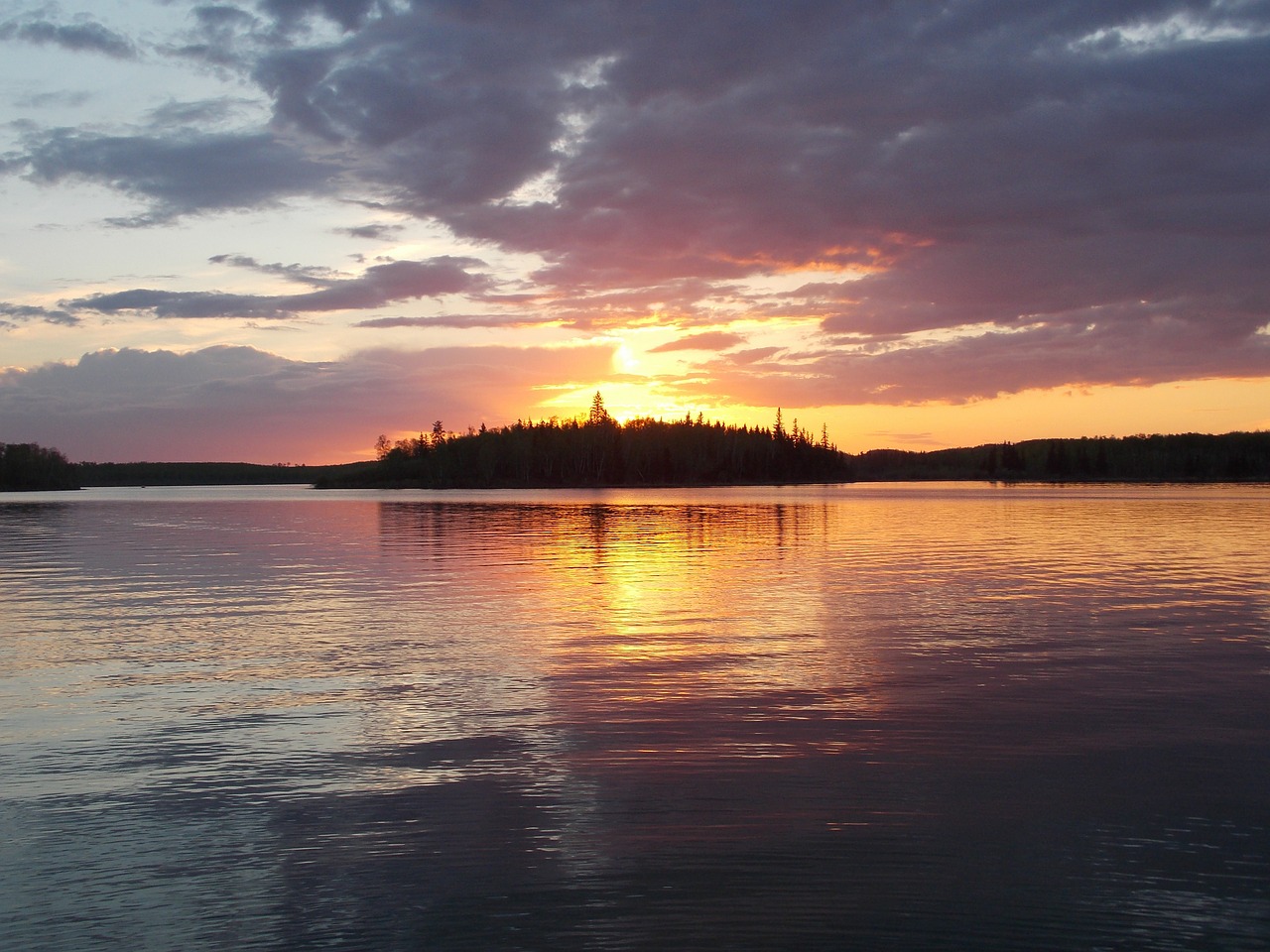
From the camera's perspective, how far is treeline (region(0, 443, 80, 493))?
190 meters

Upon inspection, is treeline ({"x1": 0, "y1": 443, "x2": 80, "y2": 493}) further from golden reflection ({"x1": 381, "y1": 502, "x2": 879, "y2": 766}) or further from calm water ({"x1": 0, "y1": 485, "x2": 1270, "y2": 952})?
calm water ({"x1": 0, "y1": 485, "x2": 1270, "y2": 952})

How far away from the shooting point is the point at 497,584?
88.3 ft

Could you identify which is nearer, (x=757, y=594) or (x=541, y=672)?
(x=541, y=672)

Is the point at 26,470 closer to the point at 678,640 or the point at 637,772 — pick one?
the point at 678,640

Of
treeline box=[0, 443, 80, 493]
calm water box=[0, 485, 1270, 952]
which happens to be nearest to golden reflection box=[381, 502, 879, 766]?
calm water box=[0, 485, 1270, 952]

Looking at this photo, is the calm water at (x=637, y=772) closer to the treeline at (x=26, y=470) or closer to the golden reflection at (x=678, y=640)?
the golden reflection at (x=678, y=640)

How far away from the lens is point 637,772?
10266 millimetres

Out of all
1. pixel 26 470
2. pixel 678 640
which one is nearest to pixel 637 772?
pixel 678 640

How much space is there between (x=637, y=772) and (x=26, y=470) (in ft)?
715

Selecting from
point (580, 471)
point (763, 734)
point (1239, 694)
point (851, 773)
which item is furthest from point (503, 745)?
point (580, 471)

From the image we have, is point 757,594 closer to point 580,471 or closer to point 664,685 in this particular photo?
point 664,685

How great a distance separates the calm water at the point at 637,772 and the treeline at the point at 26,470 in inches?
7795

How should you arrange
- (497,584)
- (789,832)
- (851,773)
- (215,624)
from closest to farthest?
1. (789,832)
2. (851,773)
3. (215,624)
4. (497,584)

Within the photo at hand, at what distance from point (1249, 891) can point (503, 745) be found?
7.38m
